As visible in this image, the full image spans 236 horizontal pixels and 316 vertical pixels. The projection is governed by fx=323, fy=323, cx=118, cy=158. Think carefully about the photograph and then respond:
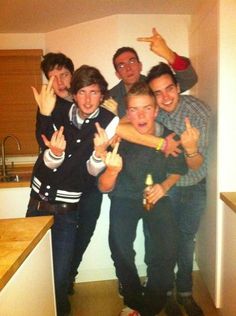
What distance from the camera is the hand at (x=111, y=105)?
153cm

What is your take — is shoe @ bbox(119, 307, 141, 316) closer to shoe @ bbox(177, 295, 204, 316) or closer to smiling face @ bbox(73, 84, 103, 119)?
shoe @ bbox(177, 295, 204, 316)

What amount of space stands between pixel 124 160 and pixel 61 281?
63cm

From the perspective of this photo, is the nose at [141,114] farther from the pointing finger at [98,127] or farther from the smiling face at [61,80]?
the smiling face at [61,80]

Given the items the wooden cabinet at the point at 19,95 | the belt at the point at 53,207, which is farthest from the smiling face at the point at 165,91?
the wooden cabinet at the point at 19,95

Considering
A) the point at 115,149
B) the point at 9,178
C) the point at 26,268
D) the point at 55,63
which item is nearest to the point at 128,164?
the point at 115,149

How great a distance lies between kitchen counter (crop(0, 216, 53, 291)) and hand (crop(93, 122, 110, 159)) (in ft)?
1.15

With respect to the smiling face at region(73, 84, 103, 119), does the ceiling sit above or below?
above

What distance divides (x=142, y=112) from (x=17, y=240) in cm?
79

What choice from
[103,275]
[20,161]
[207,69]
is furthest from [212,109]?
[20,161]

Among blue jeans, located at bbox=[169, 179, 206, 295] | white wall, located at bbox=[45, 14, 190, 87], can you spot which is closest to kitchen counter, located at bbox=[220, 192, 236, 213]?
blue jeans, located at bbox=[169, 179, 206, 295]

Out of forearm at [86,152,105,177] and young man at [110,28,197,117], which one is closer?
forearm at [86,152,105,177]

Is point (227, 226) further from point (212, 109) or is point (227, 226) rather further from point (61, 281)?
point (61, 281)

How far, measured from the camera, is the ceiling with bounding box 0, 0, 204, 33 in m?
1.64

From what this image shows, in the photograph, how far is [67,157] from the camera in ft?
4.62
